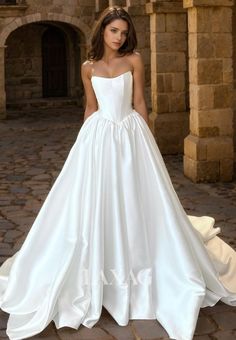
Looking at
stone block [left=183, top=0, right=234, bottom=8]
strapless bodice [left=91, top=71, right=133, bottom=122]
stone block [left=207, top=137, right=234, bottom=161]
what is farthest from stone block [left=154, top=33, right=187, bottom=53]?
strapless bodice [left=91, top=71, right=133, bottom=122]

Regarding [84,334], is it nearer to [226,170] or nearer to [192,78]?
[226,170]

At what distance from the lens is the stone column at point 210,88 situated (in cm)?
810

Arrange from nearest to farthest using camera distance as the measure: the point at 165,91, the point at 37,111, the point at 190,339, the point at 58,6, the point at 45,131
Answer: the point at 190,339 < the point at 165,91 < the point at 45,131 < the point at 58,6 < the point at 37,111

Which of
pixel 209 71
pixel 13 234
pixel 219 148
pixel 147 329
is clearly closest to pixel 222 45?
pixel 209 71

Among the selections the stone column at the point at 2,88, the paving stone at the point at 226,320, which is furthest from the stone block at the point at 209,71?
the stone column at the point at 2,88

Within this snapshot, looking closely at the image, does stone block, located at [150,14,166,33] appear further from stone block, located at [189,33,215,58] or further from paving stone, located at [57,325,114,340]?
paving stone, located at [57,325,114,340]

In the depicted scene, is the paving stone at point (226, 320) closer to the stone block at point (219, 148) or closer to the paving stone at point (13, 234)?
the paving stone at point (13, 234)

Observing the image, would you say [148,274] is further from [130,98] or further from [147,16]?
[147,16]

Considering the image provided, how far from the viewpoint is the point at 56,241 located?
13.4 ft

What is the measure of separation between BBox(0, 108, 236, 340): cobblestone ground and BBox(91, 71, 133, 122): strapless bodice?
4.01 feet

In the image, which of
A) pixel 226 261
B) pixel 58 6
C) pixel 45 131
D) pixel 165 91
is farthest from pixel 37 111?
pixel 226 261

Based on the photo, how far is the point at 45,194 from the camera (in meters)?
7.85

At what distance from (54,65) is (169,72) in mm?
10698

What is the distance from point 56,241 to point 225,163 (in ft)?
15.5
